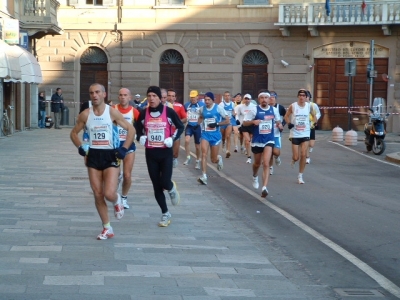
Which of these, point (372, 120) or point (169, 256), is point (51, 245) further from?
Result: point (372, 120)

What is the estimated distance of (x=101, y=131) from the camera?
30.8ft

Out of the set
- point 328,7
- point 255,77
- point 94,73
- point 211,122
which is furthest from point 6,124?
point 328,7

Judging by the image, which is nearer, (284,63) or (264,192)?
(264,192)

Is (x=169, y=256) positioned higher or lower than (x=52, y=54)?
lower

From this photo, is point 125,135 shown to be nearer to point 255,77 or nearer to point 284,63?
point 284,63

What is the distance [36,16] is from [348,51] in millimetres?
14401

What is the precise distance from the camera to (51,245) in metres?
8.95

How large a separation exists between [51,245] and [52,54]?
32662mm

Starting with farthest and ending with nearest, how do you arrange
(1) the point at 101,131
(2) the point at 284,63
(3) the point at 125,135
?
(2) the point at 284,63
(3) the point at 125,135
(1) the point at 101,131

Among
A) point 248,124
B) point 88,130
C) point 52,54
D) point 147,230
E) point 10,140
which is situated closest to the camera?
point 88,130

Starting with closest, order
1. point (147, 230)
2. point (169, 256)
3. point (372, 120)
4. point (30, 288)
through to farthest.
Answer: point (30, 288) < point (169, 256) < point (147, 230) < point (372, 120)

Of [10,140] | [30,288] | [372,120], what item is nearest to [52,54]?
[10,140]

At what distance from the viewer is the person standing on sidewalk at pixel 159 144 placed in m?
10.7

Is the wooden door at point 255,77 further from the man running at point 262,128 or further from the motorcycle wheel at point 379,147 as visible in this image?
the man running at point 262,128
